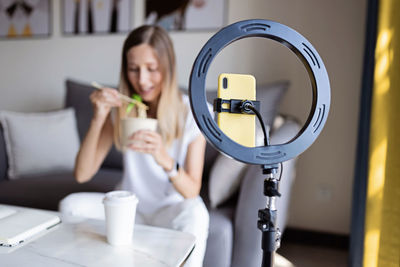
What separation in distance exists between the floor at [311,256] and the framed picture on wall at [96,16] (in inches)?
73.3

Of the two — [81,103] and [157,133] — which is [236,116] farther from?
[81,103]

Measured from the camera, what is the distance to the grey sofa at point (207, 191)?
1290 mm

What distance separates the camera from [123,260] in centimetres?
68

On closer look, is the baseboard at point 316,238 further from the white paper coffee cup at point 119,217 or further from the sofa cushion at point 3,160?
the sofa cushion at point 3,160

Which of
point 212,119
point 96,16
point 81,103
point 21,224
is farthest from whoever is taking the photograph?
point 96,16

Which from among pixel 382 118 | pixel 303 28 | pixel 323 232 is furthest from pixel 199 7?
pixel 323 232

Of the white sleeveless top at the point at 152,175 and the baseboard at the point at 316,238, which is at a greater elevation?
the white sleeveless top at the point at 152,175

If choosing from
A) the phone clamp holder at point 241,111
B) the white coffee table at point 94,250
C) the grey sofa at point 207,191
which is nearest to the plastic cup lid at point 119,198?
the white coffee table at point 94,250

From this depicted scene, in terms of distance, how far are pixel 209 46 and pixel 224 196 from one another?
1098mm

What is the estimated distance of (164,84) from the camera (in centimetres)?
128

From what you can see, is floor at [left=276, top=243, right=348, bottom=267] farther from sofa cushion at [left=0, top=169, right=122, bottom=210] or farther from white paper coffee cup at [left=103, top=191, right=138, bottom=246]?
white paper coffee cup at [left=103, top=191, right=138, bottom=246]

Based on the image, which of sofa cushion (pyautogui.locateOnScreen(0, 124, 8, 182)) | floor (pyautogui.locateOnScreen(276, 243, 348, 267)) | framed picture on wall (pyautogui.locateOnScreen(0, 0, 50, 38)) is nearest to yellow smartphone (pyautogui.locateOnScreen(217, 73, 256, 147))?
floor (pyautogui.locateOnScreen(276, 243, 348, 267))

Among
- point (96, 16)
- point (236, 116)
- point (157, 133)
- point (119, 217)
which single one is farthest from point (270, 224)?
point (96, 16)

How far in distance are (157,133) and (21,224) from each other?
0.51 m
